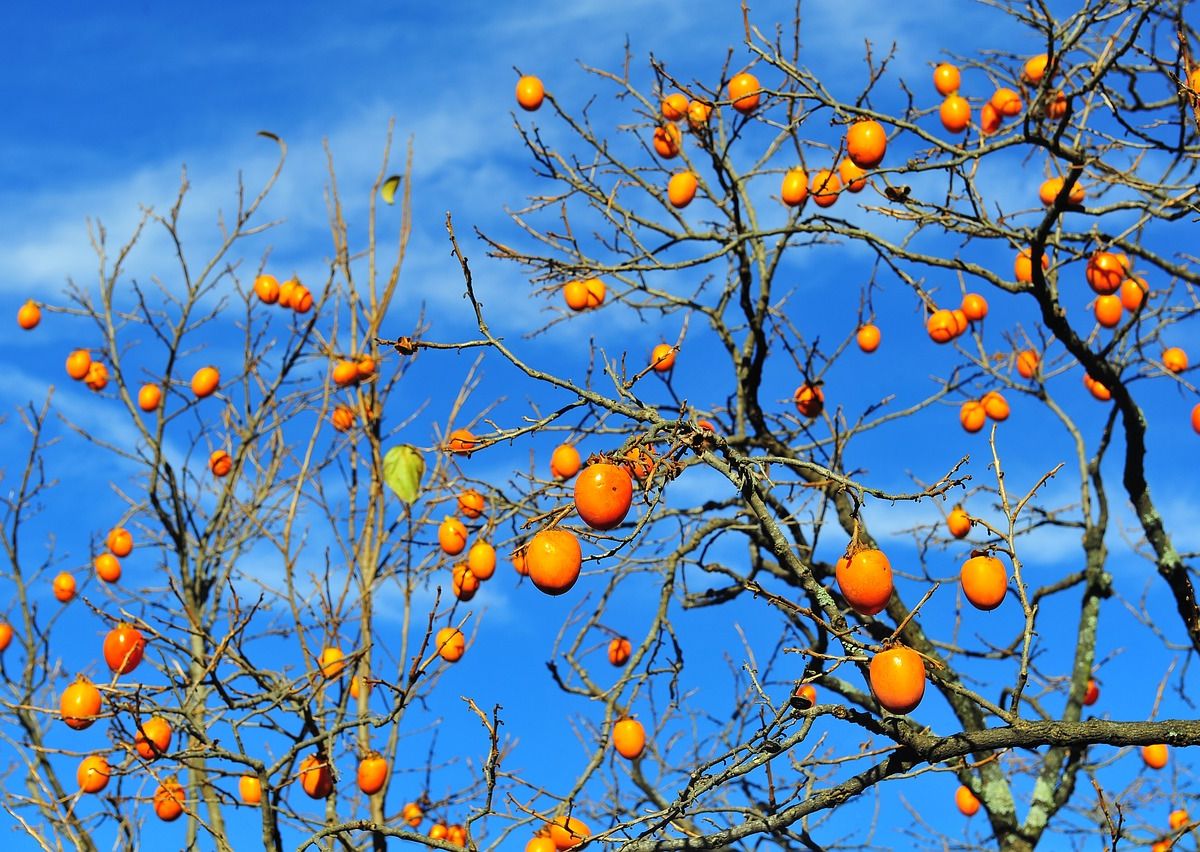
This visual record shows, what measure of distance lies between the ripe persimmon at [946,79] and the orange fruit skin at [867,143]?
1.63 m

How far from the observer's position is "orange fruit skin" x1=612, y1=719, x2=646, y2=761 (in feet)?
16.2

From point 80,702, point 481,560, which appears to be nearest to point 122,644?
point 80,702

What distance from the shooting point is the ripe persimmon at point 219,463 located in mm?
7039

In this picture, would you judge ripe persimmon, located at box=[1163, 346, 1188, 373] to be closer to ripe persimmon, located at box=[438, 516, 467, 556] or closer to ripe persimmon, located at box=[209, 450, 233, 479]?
ripe persimmon, located at box=[438, 516, 467, 556]

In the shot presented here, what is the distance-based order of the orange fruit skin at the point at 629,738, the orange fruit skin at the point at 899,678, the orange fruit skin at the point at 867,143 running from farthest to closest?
the orange fruit skin at the point at 629,738 → the orange fruit skin at the point at 867,143 → the orange fruit skin at the point at 899,678

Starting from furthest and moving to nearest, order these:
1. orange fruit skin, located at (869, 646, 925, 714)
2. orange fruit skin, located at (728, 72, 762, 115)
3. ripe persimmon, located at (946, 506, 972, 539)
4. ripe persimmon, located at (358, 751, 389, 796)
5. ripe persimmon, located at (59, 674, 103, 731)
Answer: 1. ripe persimmon, located at (946, 506, 972, 539)
2. orange fruit skin, located at (728, 72, 762, 115)
3. ripe persimmon, located at (358, 751, 389, 796)
4. ripe persimmon, located at (59, 674, 103, 731)
5. orange fruit skin, located at (869, 646, 925, 714)

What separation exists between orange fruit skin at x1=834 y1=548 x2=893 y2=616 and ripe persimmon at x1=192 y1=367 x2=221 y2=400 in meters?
5.21

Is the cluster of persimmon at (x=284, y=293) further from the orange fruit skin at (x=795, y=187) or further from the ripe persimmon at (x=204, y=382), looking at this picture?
the orange fruit skin at (x=795, y=187)

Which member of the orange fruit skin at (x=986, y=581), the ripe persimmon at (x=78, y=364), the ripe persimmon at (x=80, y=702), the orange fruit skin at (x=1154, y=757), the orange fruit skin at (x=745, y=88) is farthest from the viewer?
the ripe persimmon at (x=78, y=364)

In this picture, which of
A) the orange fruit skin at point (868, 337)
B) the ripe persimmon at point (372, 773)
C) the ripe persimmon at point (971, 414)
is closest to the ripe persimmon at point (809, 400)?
the orange fruit skin at point (868, 337)

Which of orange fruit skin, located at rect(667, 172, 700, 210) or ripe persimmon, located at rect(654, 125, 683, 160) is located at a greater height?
ripe persimmon, located at rect(654, 125, 683, 160)

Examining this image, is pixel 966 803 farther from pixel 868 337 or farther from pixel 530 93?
pixel 530 93

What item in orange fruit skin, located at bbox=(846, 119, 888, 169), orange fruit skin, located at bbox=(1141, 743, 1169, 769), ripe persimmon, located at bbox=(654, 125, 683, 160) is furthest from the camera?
orange fruit skin, located at bbox=(1141, 743, 1169, 769)

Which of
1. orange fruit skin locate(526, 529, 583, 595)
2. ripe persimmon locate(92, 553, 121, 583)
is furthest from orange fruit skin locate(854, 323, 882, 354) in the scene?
ripe persimmon locate(92, 553, 121, 583)
